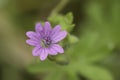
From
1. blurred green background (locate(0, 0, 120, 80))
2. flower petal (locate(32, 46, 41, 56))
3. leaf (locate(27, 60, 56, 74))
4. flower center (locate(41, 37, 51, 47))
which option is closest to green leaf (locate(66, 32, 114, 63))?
blurred green background (locate(0, 0, 120, 80))

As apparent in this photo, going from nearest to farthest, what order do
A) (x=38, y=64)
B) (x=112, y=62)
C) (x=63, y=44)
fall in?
(x=63, y=44)
(x=38, y=64)
(x=112, y=62)

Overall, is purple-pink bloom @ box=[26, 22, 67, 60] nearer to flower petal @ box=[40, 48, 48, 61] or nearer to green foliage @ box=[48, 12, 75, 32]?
flower petal @ box=[40, 48, 48, 61]

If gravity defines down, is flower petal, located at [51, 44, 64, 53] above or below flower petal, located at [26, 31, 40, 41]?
below

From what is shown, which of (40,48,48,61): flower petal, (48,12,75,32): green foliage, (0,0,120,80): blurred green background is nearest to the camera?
(40,48,48,61): flower petal

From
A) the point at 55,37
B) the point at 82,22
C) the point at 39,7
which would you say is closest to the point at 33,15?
the point at 39,7

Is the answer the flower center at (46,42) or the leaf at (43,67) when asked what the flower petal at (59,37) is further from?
the leaf at (43,67)

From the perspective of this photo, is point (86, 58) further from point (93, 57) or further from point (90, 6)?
point (90, 6)

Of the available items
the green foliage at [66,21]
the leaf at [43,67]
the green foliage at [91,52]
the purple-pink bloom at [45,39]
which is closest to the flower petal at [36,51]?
the purple-pink bloom at [45,39]
